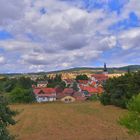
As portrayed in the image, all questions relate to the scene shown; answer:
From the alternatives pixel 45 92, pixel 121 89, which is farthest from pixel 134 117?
pixel 45 92

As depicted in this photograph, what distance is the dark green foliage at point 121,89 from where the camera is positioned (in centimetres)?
4599

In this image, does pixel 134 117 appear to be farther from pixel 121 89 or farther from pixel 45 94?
pixel 45 94

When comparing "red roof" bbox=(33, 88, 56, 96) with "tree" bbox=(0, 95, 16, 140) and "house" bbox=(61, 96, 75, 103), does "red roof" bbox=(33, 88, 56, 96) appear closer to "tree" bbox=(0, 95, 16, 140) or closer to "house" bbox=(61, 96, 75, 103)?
"house" bbox=(61, 96, 75, 103)

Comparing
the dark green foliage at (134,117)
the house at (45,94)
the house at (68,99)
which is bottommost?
the house at (68,99)

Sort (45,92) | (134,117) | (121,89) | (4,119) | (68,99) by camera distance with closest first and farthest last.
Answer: (4,119) < (134,117) < (121,89) < (68,99) < (45,92)

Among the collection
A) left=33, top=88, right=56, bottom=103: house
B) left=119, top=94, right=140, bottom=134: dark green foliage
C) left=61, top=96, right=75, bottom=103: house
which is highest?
left=119, top=94, right=140, bottom=134: dark green foliage

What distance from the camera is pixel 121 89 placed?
50.1 m

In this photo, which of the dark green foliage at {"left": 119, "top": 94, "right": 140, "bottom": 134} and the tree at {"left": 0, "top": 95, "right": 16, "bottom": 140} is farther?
the dark green foliage at {"left": 119, "top": 94, "right": 140, "bottom": 134}

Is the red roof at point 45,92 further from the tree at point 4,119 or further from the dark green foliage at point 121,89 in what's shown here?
the tree at point 4,119

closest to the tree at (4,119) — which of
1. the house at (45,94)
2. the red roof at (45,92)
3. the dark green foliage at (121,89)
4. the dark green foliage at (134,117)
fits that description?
the dark green foliage at (134,117)

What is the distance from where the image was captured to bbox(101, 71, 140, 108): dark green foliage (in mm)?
45991

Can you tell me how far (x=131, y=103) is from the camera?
1568cm

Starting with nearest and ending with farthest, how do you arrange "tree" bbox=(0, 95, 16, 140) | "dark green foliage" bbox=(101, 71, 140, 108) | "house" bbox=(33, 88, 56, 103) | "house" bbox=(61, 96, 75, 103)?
"tree" bbox=(0, 95, 16, 140)
"dark green foliage" bbox=(101, 71, 140, 108)
"house" bbox=(61, 96, 75, 103)
"house" bbox=(33, 88, 56, 103)

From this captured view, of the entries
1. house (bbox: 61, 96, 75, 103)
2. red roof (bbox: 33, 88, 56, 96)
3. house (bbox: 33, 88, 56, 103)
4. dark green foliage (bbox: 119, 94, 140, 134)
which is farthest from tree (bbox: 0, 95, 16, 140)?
red roof (bbox: 33, 88, 56, 96)
